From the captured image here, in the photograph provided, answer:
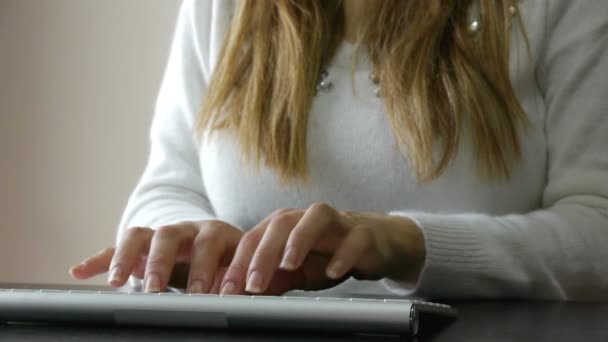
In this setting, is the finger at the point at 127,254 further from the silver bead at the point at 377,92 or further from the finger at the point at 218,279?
the silver bead at the point at 377,92

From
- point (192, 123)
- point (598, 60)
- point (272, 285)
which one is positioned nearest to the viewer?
point (272, 285)

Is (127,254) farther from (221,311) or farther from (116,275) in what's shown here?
(221,311)

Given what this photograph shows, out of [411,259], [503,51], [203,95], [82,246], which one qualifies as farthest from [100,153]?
[411,259]

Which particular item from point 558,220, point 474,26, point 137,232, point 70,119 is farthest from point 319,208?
point 70,119

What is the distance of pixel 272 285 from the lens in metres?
0.71

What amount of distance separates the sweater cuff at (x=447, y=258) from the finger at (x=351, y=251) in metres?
0.09

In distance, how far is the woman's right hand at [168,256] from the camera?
66 centimetres

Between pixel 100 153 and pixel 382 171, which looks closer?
pixel 382 171

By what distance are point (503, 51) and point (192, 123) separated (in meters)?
0.37

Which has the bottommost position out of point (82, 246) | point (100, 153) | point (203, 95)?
point (82, 246)

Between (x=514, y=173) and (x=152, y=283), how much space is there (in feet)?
1.62

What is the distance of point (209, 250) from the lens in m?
0.68

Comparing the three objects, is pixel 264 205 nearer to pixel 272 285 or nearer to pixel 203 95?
pixel 203 95

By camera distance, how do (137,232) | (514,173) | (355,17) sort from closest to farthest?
(137,232)
(514,173)
(355,17)
